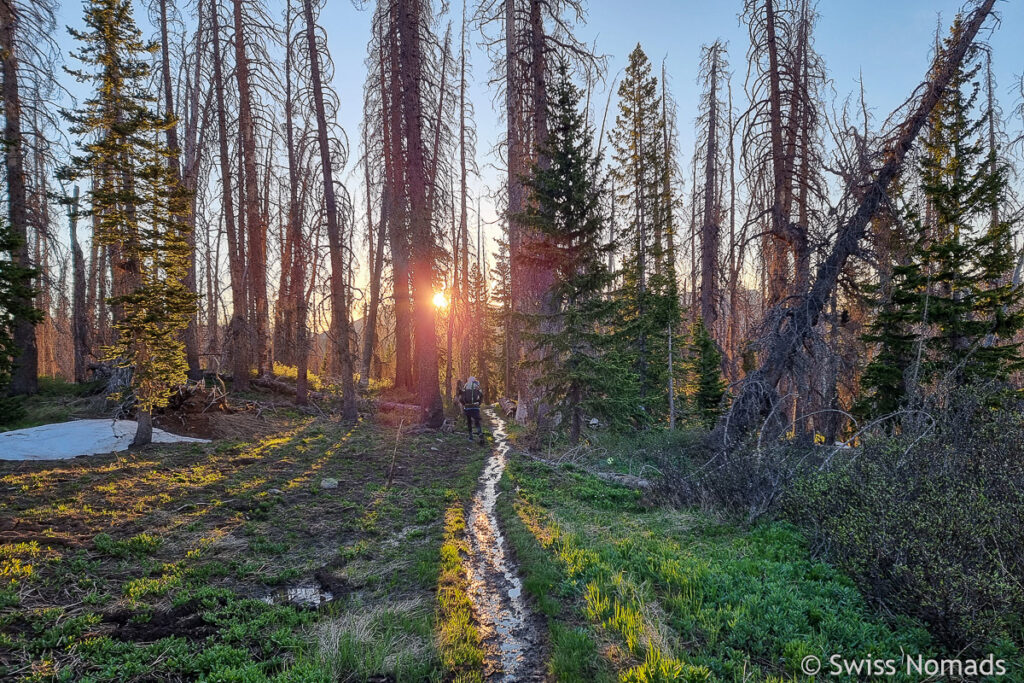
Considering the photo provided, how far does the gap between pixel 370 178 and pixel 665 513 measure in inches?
840

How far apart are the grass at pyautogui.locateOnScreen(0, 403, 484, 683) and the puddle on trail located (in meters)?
0.07

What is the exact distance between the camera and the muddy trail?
371 cm

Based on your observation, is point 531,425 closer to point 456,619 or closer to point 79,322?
point 456,619

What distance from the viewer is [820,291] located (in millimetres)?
9258

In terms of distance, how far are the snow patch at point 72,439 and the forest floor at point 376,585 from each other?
32.8 inches

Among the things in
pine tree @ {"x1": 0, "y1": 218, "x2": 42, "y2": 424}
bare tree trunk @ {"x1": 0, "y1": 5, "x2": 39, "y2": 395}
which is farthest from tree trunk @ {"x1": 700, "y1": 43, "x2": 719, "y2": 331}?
bare tree trunk @ {"x1": 0, "y1": 5, "x2": 39, "y2": 395}

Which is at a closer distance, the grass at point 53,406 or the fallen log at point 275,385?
the grass at point 53,406

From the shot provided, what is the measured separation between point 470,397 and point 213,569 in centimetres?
936

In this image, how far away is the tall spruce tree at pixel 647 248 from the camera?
15953mm

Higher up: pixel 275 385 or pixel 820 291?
pixel 820 291

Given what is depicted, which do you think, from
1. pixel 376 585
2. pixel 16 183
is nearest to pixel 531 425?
pixel 376 585

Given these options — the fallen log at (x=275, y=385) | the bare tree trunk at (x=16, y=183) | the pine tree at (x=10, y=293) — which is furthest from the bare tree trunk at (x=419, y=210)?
the bare tree trunk at (x=16, y=183)

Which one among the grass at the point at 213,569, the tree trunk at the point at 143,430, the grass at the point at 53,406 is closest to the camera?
the grass at the point at 213,569

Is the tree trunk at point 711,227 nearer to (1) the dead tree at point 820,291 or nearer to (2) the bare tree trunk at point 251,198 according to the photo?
(1) the dead tree at point 820,291
